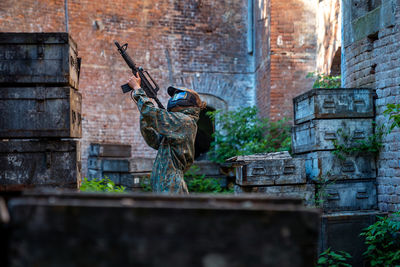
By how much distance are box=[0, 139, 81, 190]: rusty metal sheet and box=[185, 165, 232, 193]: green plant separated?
14.7 ft

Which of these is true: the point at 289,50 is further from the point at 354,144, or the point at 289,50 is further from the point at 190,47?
the point at 354,144

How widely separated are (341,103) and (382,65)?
77 cm

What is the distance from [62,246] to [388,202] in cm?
524

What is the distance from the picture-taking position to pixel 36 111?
4066 mm

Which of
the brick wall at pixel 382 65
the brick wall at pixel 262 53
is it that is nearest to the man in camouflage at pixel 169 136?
the brick wall at pixel 382 65

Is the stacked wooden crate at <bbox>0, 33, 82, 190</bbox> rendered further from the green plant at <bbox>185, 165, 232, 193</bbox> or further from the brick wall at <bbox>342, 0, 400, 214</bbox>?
the green plant at <bbox>185, 165, 232, 193</bbox>

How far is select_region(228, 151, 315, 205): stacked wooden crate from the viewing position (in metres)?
5.36

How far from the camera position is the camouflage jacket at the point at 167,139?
13.0ft

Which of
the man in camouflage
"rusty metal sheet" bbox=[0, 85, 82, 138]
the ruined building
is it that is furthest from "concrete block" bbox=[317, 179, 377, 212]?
the ruined building

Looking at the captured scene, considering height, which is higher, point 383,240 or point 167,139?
point 167,139

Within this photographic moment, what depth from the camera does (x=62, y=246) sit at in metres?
1.23

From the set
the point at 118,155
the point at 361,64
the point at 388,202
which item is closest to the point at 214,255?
the point at 388,202

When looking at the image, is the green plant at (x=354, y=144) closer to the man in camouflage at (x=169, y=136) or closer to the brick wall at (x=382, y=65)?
the brick wall at (x=382, y=65)

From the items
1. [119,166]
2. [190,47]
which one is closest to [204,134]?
[190,47]
